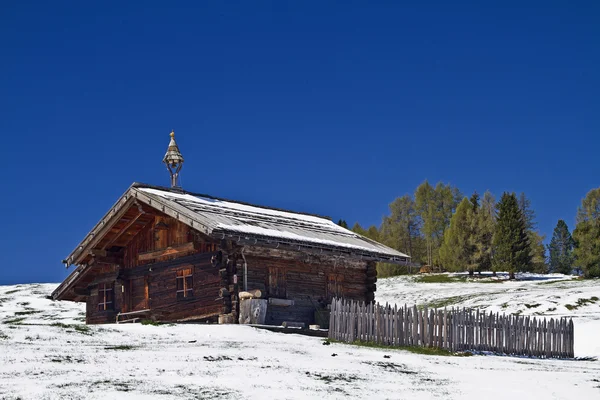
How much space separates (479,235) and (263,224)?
192 feet

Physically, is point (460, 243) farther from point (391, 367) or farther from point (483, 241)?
point (391, 367)

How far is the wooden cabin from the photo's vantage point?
28641mm

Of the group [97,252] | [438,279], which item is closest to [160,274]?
[97,252]

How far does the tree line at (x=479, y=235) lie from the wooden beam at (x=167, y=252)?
5160 cm

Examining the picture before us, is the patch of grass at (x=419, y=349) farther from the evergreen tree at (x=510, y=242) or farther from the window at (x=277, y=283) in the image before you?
the evergreen tree at (x=510, y=242)

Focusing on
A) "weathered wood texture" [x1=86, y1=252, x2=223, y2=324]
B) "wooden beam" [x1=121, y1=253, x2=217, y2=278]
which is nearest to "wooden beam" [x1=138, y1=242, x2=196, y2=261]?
"wooden beam" [x1=121, y1=253, x2=217, y2=278]

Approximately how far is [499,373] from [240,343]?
6394 mm

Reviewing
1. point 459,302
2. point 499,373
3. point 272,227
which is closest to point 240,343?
point 499,373

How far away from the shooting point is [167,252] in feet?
102

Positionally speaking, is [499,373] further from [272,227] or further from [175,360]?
[272,227]

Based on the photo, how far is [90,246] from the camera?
33.1m

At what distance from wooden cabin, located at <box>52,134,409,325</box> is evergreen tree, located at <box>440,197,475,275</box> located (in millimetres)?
51782

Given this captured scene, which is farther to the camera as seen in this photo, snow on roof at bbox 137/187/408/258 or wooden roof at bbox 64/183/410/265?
snow on roof at bbox 137/187/408/258

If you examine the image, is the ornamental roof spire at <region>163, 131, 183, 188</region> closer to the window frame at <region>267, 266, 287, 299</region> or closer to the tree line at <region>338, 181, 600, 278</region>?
the window frame at <region>267, 266, 287, 299</region>
